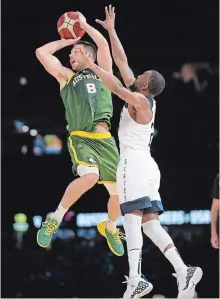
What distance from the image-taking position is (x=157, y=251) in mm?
16828

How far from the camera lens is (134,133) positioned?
7973mm

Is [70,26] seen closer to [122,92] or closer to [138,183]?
[122,92]

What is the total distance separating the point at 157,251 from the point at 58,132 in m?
3.48

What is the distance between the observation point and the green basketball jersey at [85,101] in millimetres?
8656

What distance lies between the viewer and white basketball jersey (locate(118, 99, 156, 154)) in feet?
26.2

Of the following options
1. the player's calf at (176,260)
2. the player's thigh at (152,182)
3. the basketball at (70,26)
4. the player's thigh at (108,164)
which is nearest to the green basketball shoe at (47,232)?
the player's thigh at (108,164)

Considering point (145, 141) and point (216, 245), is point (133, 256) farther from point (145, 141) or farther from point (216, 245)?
point (216, 245)

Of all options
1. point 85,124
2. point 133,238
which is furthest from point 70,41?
point 133,238

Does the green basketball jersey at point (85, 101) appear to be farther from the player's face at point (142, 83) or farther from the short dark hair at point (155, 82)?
the short dark hair at point (155, 82)

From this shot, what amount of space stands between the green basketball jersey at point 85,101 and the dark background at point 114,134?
6.65 meters

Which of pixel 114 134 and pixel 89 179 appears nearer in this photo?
pixel 89 179

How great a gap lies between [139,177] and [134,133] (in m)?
0.42

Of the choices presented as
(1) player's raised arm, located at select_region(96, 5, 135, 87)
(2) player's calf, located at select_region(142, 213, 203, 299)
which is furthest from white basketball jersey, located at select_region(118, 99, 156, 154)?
(2) player's calf, located at select_region(142, 213, 203, 299)

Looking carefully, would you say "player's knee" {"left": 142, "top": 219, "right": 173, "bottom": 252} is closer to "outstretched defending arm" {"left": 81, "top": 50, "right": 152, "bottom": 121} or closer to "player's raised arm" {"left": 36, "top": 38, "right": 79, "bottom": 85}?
"outstretched defending arm" {"left": 81, "top": 50, "right": 152, "bottom": 121}
